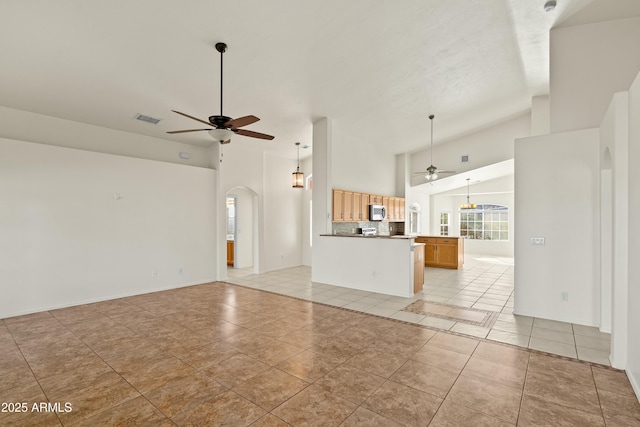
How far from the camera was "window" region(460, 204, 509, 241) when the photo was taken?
39.7 feet

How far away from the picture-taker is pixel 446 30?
4.05m

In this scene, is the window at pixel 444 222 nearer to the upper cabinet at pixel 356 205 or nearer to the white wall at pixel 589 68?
the upper cabinet at pixel 356 205

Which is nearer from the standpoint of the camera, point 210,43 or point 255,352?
point 255,352

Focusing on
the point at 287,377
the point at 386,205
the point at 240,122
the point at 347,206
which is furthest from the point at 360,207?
the point at 287,377

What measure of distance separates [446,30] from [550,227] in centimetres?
307

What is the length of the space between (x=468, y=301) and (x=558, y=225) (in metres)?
1.86

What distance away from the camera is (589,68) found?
4.52 m

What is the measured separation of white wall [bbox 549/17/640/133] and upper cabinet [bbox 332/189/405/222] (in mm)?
4083

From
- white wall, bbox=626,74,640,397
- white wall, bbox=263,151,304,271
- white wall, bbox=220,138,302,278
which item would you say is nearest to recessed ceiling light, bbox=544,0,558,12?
white wall, bbox=626,74,640,397

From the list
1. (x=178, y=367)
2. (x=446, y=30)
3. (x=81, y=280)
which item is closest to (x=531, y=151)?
(x=446, y=30)

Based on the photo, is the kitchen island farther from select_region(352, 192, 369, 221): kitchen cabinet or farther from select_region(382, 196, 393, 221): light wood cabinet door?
select_region(382, 196, 393, 221): light wood cabinet door

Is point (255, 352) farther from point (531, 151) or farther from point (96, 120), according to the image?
point (96, 120)

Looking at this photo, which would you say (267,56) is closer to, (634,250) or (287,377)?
(287,377)

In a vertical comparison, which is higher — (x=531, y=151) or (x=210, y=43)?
(x=210, y=43)
